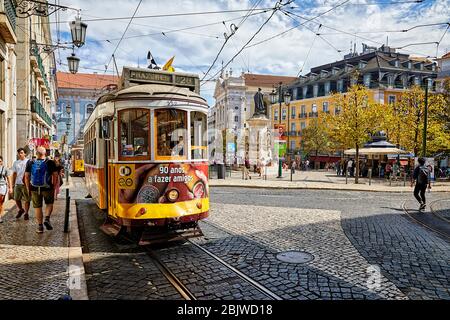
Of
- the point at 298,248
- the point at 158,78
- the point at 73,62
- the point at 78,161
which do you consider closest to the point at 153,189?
the point at 158,78

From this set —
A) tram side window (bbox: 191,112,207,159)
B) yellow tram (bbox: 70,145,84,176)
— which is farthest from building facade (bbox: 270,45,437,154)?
tram side window (bbox: 191,112,207,159)

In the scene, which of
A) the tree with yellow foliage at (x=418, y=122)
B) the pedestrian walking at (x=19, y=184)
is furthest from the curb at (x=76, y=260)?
the tree with yellow foliage at (x=418, y=122)

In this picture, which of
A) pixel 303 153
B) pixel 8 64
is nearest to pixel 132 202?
pixel 8 64

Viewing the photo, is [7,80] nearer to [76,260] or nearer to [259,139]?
[76,260]

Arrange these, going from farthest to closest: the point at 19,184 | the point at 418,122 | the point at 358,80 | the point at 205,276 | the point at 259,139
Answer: the point at 358,80, the point at 259,139, the point at 418,122, the point at 19,184, the point at 205,276

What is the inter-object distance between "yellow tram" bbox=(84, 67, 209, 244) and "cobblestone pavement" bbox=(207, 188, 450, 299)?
1147 millimetres

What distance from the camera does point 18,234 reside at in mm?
7312

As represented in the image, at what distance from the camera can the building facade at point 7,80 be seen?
11.3 meters

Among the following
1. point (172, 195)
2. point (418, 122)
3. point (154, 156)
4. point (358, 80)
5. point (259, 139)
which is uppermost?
point (358, 80)

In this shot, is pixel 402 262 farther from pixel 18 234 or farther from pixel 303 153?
pixel 303 153

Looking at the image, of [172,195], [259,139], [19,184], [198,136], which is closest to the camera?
[172,195]

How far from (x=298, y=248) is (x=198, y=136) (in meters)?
2.93

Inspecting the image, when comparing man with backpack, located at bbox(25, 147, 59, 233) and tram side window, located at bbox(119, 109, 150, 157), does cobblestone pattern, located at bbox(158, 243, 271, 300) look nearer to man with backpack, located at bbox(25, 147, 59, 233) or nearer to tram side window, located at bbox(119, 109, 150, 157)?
tram side window, located at bbox(119, 109, 150, 157)

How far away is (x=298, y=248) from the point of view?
21.5 ft
